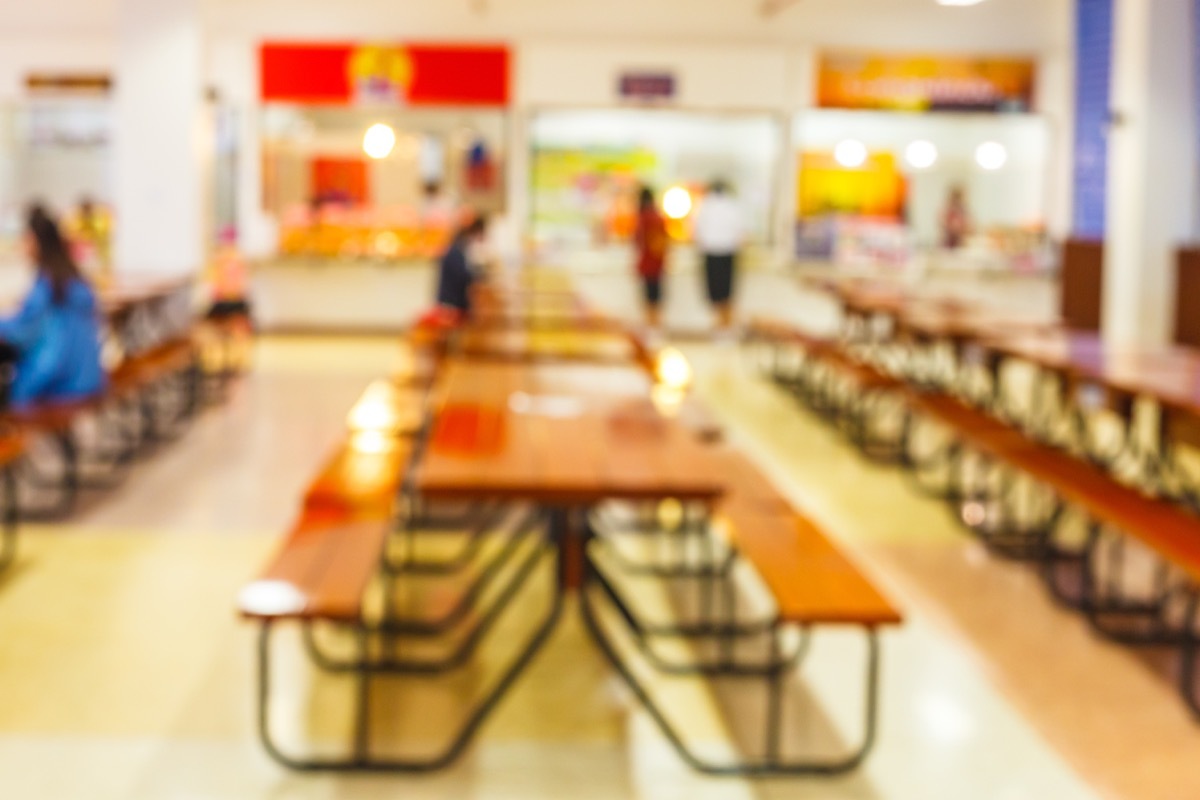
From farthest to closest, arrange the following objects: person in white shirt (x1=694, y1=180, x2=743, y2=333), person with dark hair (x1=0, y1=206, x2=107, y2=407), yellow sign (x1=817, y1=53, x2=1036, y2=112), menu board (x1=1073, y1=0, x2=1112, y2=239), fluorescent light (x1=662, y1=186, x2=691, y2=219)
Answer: yellow sign (x1=817, y1=53, x2=1036, y2=112)
fluorescent light (x1=662, y1=186, x2=691, y2=219)
person in white shirt (x1=694, y1=180, x2=743, y2=333)
menu board (x1=1073, y1=0, x2=1112, y2=239)
person with dark hair (x1=0, y1=206, x2=107, y2=407)

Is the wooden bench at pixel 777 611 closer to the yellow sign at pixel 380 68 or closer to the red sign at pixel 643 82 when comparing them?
the red sign at pixel 643 82

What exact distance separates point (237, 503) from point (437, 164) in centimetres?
884

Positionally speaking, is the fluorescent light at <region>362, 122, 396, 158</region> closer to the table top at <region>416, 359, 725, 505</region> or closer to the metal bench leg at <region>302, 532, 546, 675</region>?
the table top at <region>416, 359, 725, 505</region>

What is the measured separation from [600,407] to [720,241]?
9.85m

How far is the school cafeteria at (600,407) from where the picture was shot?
3820mm

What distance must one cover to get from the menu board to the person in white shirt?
3282mm

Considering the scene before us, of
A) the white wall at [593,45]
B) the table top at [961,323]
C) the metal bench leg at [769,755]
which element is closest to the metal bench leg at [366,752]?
the metal bench leg at [769,755]

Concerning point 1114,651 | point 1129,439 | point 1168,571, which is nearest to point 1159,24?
point 1129,439

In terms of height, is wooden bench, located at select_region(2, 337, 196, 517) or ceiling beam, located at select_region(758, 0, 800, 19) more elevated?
ceiling beam, located at select_region(758, 0, 800, 19)

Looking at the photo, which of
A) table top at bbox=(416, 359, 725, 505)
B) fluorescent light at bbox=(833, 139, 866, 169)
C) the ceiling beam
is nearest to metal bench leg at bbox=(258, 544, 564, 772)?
table top at bbox=(416, 359, 725, 505)

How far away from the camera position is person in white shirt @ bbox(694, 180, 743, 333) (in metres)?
14.1

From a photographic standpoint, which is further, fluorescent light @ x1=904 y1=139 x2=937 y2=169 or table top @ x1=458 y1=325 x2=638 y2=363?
fluorescent light @ x1=904 y1=139 x2=937 y2=169

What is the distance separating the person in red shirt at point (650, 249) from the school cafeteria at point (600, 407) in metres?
0.05

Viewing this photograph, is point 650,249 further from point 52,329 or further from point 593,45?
point 52,329
